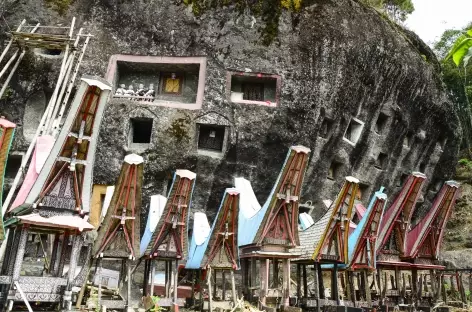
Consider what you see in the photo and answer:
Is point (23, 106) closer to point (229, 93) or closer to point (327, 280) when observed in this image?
point (229, 93)

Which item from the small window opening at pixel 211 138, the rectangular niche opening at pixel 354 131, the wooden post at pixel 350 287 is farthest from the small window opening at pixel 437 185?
the wooden post at pixel 350 287

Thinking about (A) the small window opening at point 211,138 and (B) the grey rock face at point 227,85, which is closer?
(B) the grey rock face at point 227,85

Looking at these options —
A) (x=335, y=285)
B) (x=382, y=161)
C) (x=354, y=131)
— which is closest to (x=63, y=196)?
(x=335, y=285)

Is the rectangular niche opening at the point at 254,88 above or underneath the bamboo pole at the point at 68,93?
above

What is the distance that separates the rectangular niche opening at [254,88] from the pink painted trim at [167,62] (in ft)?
3.85

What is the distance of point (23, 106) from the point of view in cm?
1758

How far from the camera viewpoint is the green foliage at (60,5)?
60.5ft

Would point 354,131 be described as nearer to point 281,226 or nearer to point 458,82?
point 281,226

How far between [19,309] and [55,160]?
9.25ft

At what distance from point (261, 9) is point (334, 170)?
7692 millimetres

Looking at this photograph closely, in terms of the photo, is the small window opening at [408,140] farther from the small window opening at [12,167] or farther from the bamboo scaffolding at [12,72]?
the small window opening at [12,167]

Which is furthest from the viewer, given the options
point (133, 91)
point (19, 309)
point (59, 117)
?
point (133, 91)

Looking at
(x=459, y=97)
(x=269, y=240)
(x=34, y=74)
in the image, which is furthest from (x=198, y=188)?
(x=459, y=97)

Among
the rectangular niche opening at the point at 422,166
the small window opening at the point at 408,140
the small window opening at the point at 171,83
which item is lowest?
the rectangular niche opening at the point at 422,166
